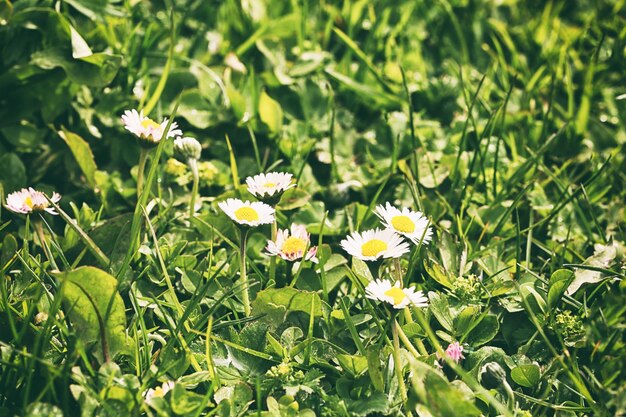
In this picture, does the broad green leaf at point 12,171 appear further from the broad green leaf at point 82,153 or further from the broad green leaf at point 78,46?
the broad green leaf at point 78,46

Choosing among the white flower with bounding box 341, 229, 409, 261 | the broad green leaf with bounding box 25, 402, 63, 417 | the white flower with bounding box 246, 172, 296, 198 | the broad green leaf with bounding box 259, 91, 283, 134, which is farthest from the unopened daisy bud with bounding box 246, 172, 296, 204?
the broad green leaf with bounding box 25, 402, 63, 417

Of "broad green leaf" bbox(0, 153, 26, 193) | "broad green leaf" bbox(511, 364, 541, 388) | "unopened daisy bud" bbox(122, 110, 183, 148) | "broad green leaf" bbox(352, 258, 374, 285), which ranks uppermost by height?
"unopened daisy bud" bbox(122, 110, 183, 148)

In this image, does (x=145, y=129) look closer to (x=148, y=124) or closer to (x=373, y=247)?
(x=148, y=124)

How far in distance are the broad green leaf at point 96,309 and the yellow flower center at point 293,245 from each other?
36cm

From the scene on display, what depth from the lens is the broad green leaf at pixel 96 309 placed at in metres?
1.21

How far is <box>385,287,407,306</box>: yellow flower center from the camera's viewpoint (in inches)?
48.6

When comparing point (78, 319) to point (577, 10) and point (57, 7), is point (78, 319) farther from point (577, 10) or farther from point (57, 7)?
point (577, 10)

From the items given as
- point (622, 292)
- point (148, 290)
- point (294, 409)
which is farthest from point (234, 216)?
point (622, 292)

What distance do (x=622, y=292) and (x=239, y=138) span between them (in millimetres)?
1081

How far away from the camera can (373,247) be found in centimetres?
135

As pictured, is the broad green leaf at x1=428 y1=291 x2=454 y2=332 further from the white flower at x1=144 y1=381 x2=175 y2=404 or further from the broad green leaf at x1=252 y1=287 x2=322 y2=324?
the white flower at x1=144 y1=381 x2=175 y2=404

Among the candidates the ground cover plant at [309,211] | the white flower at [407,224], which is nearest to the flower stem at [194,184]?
the ground cover plant at [309,211]

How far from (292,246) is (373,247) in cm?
19

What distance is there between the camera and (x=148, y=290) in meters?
1.45
